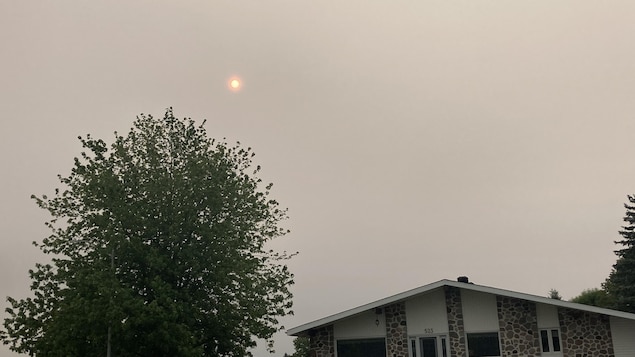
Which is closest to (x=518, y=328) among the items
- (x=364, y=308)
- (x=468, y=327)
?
(x=468, y=327)

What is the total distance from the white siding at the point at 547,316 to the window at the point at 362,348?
6116mm

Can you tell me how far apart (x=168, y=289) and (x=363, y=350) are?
822 centimetres

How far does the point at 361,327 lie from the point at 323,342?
1686 millimetres

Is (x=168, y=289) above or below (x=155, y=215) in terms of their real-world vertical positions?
below

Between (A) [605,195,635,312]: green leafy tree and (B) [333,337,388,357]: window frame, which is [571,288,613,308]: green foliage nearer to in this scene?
(A) [605,195,635,312]: green leafy tree

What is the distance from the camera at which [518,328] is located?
80.8 ft

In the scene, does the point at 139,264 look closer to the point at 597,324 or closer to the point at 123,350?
the point at 123,350

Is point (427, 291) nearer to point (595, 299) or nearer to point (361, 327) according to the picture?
point (361, 327)

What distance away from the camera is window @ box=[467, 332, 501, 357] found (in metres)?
24.8

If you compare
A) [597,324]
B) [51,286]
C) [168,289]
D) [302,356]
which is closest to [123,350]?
[168,289]

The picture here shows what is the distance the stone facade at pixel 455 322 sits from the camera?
25.0 m

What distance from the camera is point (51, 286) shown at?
87.8ft

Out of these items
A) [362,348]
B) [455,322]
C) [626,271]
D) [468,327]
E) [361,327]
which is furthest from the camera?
[626,271]

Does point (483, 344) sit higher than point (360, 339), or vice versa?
point (360, 339)
